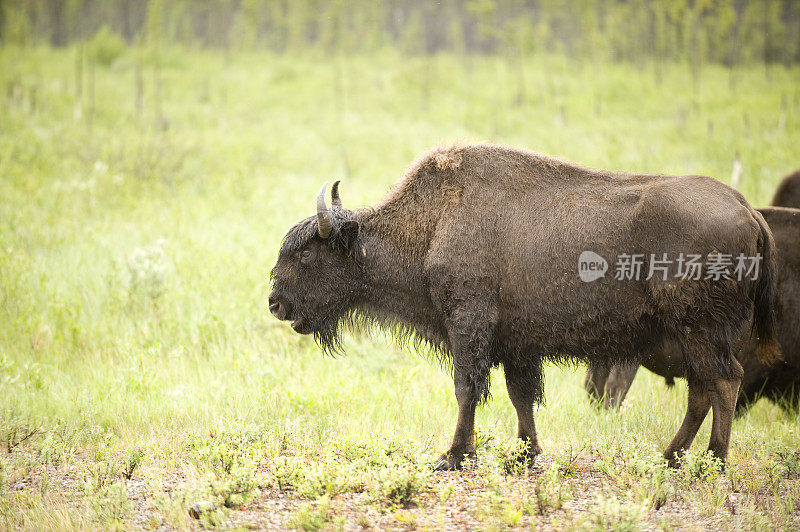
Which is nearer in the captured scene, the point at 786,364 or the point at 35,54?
the point at 786,364

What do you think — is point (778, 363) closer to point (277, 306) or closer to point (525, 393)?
point (525, 393)

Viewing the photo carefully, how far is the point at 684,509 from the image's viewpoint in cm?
420

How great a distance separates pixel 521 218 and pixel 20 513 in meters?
3.93

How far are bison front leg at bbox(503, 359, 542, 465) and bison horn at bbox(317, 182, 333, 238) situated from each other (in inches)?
69.7

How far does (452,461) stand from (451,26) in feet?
152

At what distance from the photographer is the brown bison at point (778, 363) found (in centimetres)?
612

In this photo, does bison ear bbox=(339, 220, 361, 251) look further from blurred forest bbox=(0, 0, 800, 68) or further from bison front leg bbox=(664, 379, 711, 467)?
blurred forest bbox=(0, 0, 800, 68)

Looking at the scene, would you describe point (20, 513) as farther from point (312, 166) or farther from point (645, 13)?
point (645, 13)

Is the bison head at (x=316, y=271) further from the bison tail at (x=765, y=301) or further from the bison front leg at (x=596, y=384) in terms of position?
the bison tail at (x=765, y=301)

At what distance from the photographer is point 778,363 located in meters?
6.49

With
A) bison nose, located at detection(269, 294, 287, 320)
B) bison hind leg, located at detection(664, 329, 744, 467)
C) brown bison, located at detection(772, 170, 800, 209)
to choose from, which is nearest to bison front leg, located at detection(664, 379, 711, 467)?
bison hind leg, located at detection(664, 329, 744, 467)

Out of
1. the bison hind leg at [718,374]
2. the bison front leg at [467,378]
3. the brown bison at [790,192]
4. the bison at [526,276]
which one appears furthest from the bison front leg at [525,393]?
the brown bison at [790,192]

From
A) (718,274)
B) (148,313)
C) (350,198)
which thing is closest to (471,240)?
(718,274)

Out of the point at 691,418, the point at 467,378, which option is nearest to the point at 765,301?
the point at 691,418
